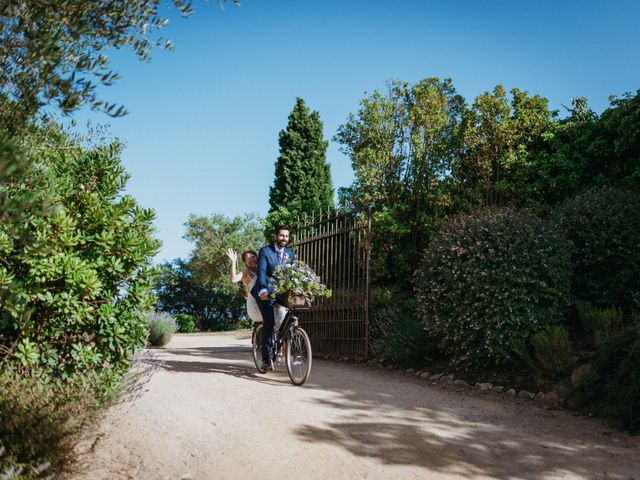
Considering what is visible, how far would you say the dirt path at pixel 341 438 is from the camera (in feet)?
15.4

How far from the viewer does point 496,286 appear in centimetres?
828

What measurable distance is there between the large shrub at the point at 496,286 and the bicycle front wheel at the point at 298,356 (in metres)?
2.20

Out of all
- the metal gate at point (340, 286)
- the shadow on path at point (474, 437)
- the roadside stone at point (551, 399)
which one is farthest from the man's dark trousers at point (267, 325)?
the roadside stone at point (551, 399)

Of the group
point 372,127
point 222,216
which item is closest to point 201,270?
point 222,216

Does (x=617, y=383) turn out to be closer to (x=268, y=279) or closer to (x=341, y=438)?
(x=341, y=438)

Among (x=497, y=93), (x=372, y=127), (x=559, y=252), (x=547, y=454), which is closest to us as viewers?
(x=547, y=454)

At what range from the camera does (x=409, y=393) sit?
7797 mm

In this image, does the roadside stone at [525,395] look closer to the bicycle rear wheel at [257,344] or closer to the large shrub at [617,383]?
the large shrub at [617,383]

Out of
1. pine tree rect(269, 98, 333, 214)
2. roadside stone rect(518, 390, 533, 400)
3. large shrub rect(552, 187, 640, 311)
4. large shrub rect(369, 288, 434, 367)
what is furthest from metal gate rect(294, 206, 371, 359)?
pine tree rect(269, 98, 333, 214)

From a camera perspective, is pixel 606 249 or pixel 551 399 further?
pixel 606 249

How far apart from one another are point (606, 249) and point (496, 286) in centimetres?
210

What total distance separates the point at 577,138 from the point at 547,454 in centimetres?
866

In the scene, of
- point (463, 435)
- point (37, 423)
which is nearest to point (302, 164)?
point (463, 435)

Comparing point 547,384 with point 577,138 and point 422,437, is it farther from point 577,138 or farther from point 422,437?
point 577,138
